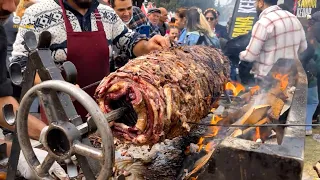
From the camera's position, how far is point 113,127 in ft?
7.41

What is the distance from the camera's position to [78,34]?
3186mm

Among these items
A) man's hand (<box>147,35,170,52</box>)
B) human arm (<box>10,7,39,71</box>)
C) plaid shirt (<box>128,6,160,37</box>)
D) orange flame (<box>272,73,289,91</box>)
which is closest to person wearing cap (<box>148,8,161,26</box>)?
plaid shirt (<box>128,6,160,37</box>)

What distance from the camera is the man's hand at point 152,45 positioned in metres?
3.26

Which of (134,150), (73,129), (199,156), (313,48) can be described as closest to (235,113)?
(199,156)

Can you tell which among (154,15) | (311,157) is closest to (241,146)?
(311,157)

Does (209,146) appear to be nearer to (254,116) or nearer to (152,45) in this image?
(254,116)

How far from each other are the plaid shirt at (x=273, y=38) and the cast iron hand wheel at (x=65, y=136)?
437 centimetres

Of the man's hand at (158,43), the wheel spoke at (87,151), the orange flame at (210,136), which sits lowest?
the orange flame at (210,136)

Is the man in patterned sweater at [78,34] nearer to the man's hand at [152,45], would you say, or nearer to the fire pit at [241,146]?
the man's hand at [152,45]

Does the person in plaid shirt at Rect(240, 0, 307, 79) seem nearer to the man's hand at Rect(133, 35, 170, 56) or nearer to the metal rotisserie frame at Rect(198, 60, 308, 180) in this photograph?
the man's hand at Rect(133, 35, 170, 56)

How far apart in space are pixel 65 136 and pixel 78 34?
5.69ft

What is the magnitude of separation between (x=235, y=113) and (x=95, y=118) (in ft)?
8.08

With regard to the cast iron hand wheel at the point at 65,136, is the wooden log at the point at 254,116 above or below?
below

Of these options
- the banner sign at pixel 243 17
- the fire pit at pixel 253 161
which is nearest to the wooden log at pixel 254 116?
the fire pit at pixel 253 161
